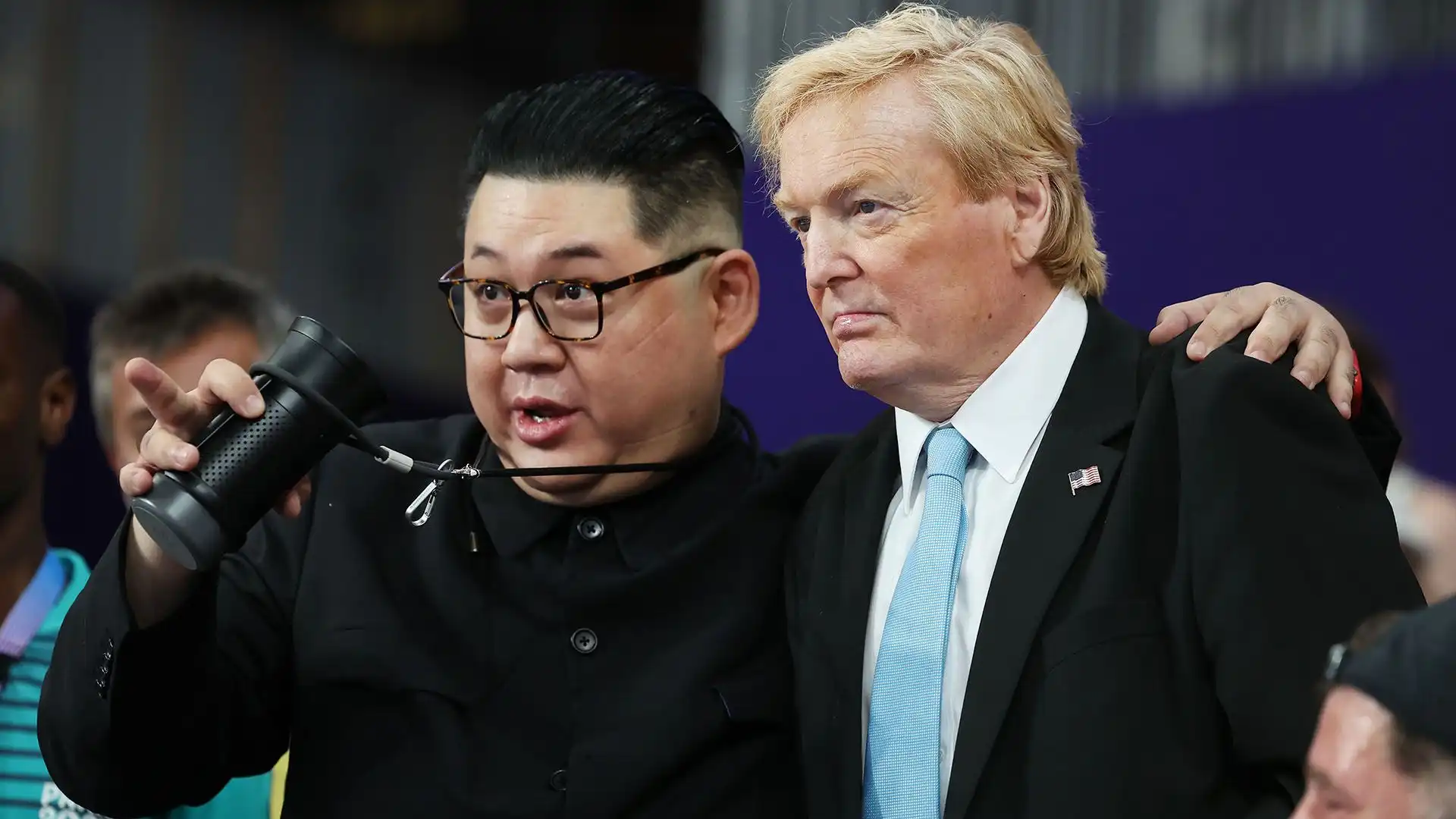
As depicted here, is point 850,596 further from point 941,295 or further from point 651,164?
point 651,164

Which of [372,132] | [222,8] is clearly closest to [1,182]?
[222,8]

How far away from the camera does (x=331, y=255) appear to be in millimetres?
6426

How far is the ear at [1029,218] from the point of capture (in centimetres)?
185

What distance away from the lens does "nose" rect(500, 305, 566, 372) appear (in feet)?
6.48

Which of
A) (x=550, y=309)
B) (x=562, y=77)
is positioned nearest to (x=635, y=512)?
(x=550, y=309)

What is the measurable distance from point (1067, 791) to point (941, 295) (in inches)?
20.8

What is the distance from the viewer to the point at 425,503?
2.02 m

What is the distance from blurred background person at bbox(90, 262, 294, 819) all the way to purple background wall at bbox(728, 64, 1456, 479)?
145 centimetres

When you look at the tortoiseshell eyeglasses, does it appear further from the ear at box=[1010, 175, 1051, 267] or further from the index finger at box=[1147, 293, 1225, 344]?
the index finger at box=[1147, 293, 1225, 344]

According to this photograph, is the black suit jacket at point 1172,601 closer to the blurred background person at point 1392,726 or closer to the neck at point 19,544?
the blurred background person at point 1392,726

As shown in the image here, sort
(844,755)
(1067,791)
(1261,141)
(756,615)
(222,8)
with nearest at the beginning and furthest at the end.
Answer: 1. (1067,791)
2. (844,755)
3. (756,615)
4. (1261,141)
5. (222,8)

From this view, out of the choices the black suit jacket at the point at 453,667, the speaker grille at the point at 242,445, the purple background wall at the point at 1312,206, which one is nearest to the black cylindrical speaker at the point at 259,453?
the speaker grille at the point at 242,445

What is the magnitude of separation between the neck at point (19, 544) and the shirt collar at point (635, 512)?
0.72 metres

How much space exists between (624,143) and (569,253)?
156 millimetres
